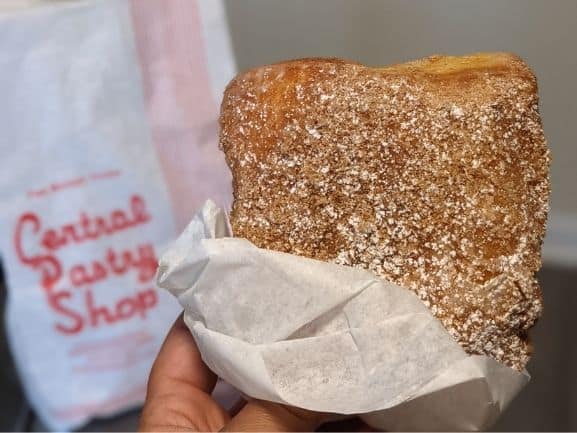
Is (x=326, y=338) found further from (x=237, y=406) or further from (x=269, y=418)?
(x=237, y=406)

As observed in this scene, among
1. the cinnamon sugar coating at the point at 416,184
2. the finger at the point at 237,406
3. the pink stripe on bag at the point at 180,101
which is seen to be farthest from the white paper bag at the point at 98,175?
the cinnamon sugar coating at the point at 416,184

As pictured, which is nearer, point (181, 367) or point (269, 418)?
point (269, 418)

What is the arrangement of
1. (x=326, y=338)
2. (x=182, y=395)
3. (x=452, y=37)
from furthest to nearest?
(x=452, y=37) < (x=182, y=395) < (x=326, y=338)

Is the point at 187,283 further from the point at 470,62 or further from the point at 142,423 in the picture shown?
the point at 470,62

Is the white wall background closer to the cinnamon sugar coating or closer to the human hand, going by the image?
the cinnamon sugar coating

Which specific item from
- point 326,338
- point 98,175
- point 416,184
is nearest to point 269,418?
point 326,338

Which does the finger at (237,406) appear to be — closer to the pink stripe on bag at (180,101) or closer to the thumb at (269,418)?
the thumb at (269,418)

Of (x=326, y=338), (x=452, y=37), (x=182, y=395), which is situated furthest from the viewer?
(x=452, y=37)
